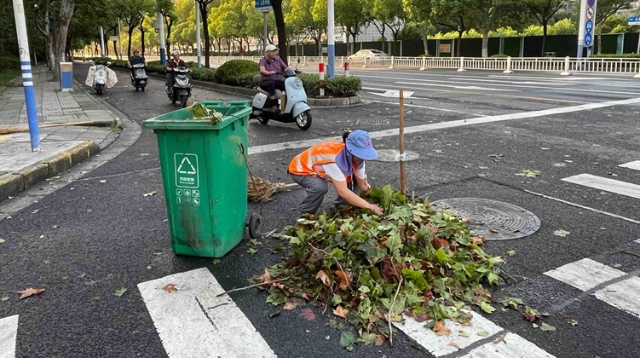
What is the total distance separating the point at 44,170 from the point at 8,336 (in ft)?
13.2

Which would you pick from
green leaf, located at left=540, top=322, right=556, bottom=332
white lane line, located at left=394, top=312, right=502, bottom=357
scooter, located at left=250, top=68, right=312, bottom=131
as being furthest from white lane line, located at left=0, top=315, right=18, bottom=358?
scooter, located at left=250, top=68, right=312, bottom=131

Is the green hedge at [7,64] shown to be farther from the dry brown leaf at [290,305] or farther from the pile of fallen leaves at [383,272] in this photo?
the dry brown leaf at [290,305]

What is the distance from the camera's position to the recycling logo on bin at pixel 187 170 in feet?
12.1

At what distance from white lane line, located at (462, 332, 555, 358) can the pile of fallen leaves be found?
0.89 ft

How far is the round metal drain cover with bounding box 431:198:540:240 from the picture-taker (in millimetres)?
4449

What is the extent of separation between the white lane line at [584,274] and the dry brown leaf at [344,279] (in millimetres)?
1432

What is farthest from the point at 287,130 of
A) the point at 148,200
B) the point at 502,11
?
the point at 502,11

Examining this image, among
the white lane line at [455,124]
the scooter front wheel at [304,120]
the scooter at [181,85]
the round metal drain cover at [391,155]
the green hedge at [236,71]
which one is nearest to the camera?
the round metal drain cover at [391,155]

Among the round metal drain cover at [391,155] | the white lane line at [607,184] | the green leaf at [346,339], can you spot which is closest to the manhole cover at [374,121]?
the round metal drain cover at [391,155]

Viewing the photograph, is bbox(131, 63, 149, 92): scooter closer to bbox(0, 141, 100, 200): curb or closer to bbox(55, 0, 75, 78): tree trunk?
bbox(55, 0, 75, 78): tree trunk

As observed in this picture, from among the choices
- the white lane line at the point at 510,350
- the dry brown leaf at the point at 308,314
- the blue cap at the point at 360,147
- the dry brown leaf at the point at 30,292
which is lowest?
the white lane line at the point at 510,350

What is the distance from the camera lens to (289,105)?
387 inches

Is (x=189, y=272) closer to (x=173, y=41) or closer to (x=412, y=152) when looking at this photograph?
(x=412, y=152)

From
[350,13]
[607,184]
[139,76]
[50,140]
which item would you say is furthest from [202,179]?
[350,13]
